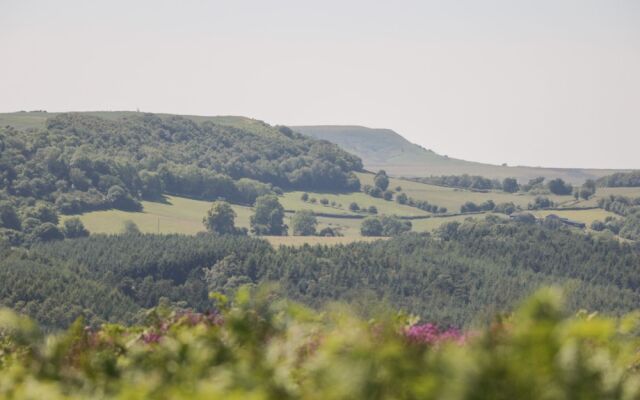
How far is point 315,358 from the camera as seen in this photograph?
1101 cm

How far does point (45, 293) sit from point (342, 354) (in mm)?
184399

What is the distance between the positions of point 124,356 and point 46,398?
3.66 m

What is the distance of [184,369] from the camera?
36.7 ft

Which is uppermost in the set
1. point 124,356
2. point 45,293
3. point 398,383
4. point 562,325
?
point 562,325

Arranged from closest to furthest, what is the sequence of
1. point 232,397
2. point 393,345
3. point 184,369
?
point 232,397 → point 393,345 → point 184,369

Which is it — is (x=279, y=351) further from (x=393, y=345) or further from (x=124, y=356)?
(x=124, y=356)

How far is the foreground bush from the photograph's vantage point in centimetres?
852

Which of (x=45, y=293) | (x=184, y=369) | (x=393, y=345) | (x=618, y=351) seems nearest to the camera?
(x=393, y=345)

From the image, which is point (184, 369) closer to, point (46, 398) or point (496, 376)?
point (46, 398)

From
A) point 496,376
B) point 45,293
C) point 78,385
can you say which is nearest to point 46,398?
point 78,385

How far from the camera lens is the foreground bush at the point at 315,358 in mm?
8523

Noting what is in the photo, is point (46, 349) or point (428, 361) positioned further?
point (46, 349)

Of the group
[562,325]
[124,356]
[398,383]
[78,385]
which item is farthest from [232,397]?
[124,356]

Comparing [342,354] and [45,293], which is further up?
[342,354]
